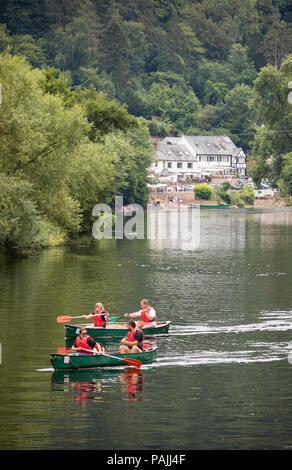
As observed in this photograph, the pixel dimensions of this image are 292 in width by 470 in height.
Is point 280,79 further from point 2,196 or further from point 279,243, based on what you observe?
point 2,196

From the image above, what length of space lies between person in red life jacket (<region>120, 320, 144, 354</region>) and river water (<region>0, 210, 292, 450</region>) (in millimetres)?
891

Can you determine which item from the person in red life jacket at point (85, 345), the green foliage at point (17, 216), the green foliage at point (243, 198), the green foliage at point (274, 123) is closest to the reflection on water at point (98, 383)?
the person in red life jacket at point (85, 345)

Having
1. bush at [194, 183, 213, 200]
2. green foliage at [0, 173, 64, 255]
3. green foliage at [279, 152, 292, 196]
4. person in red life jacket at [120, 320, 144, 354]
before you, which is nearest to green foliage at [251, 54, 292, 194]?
green foliage at [279, 152, 292, 196]

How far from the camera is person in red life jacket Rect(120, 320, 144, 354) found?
96.8ft

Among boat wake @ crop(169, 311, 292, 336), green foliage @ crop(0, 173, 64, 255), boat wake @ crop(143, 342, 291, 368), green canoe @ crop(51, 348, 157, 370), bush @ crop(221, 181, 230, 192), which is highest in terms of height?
bush @ crop(221, 181, 230, 192)

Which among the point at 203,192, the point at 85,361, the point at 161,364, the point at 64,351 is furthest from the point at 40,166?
the point at 203,192

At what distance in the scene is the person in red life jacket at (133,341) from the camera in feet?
96.8

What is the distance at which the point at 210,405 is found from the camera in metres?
24.9

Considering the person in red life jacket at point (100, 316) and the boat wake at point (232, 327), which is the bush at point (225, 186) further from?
the person in red life jacket at point (100, 316)

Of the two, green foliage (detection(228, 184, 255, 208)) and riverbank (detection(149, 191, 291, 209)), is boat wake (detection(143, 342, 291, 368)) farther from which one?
green foliage (detection(228, 184, 255, 208))

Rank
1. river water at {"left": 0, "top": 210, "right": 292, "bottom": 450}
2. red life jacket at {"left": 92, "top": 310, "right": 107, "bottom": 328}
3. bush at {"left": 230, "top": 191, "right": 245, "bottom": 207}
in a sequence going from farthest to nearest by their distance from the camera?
bush at {"left": 230, "top": 191, "right": 245, "bottom": 207} < red life jacket at {"left": 92, "top": 310, "right": 107, "bottom": 328} < river water at {"left": 0, "top": 210, "right": 292, "bottom": 450}

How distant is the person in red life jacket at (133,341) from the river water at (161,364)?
891 mm

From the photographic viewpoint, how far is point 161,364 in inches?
1166
